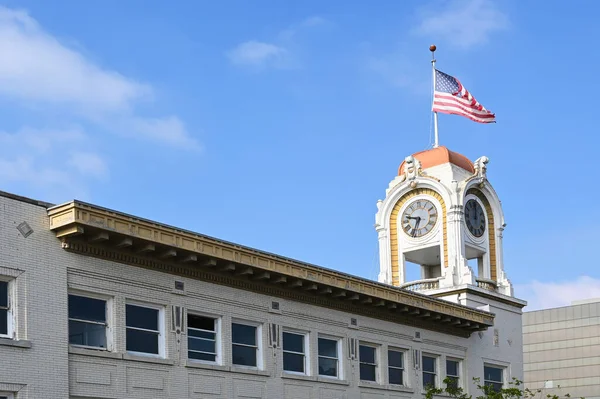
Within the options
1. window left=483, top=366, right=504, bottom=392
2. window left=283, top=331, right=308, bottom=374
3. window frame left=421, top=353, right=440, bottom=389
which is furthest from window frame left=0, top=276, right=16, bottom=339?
window left=483, top=366, right=504, bottom=392

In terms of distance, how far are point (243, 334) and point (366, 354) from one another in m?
6.66

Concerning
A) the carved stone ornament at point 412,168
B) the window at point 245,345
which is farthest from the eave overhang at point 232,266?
the carved stone ornament at point 412,168

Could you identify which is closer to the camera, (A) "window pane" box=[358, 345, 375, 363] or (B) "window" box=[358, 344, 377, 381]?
(B) "window" box=[358, 344, 377, 381]

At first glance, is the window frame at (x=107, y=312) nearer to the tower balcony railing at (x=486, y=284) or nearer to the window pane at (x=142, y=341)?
the window pane at (x=142, y=341)

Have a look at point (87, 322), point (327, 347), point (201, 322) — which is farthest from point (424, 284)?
point (87, 322)

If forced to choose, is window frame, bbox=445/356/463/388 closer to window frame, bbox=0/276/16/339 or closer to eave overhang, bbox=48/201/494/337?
eave overhang, bbox=48/201/494/337

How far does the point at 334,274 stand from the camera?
3559 centimetres

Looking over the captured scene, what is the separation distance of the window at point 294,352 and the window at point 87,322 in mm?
7518

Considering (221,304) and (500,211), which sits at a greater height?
(500,211)

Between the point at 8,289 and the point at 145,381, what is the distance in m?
4.81

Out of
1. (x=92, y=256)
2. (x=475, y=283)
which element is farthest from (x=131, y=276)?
(x=475, y=283)

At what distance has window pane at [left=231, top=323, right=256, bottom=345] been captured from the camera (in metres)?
32.1

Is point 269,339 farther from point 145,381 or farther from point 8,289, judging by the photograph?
point 8,289

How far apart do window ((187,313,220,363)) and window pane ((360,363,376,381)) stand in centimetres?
740
